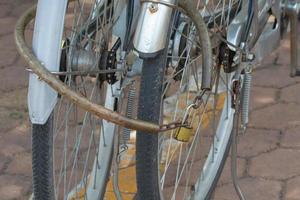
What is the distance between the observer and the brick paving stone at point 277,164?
3127 mm

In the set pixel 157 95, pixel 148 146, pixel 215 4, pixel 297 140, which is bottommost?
pixel 297 140

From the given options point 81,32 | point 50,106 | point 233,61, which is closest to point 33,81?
point 50,106

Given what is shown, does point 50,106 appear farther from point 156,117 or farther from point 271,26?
point 271,26

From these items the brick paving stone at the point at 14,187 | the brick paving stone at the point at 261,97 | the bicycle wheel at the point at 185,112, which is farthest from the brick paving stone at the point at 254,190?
the brick paving stone at the point at 14,187

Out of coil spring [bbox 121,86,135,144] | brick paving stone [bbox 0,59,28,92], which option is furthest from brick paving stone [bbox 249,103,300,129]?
coil spring [bbox 121,86,135,144]

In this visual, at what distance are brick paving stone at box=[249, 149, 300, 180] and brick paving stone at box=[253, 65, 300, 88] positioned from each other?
58 centimetres

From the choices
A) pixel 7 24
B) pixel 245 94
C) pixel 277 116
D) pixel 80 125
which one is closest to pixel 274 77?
pixel 277 116

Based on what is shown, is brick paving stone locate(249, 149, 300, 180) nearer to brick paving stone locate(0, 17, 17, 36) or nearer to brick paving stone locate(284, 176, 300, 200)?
brick paving stone locate(284, 176, 300, 200)

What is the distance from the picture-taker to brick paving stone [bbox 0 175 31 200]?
3.02 meters

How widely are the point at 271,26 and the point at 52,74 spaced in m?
1.26

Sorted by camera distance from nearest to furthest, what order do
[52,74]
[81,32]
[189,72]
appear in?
1. [52,74]
2. [81,32]
3. [189,72]

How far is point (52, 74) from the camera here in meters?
1.83

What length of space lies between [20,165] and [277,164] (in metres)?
1.03

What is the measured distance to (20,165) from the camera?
3205 mm
